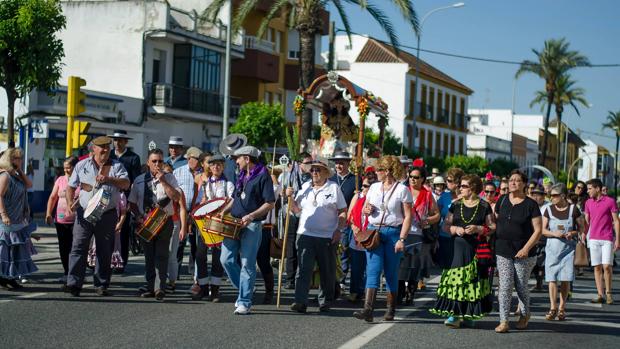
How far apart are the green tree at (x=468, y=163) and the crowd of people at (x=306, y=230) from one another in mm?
52196

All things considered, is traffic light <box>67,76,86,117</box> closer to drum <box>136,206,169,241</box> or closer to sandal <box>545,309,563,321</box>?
drum <box>136,206,169,241</box>

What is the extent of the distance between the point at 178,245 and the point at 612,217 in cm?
633

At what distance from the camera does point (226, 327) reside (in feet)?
32.5

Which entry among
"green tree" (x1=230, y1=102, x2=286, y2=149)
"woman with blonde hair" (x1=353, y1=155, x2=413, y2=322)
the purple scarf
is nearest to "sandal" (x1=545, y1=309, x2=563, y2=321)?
"woman with blonde hair" (x1=353, y1=155, x2=413, y2=322)

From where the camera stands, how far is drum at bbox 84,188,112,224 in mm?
11781

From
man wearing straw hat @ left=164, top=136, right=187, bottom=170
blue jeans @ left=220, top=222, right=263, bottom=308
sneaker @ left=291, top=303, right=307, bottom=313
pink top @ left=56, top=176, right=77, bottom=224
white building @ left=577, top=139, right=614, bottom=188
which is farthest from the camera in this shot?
white building @ left=577, top=139, right=614, bottom=188

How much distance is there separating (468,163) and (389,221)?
58.1 metres

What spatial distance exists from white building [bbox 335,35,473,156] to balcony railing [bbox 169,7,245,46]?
21956 mm

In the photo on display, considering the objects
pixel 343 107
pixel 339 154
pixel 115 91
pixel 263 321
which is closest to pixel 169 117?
pixel 115 91

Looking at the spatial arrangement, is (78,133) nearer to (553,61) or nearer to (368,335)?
(368,335)

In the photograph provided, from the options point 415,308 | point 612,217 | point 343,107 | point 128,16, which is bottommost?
point 415,308

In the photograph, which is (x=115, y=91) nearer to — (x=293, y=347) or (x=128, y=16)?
(x=128, y=16)

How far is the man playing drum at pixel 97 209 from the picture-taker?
11828mm

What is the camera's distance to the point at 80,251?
39.0ft
